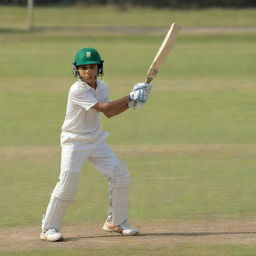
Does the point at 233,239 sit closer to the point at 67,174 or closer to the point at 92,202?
the point at 67,174

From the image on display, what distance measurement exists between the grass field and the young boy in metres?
0.21

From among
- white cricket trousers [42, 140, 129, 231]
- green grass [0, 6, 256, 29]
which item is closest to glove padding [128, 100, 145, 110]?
white cricket trousers [42, 140, 129, 231]

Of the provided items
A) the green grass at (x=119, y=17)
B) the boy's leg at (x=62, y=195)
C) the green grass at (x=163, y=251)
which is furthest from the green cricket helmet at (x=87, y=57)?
the green grass at (x=119, y=17)

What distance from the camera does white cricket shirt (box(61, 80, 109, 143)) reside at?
8.52 meters

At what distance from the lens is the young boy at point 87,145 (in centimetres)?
841

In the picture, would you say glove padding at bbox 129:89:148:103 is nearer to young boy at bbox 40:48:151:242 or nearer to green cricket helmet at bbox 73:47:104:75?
young boy at bbox 40:48:151:242

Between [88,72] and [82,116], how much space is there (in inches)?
16.8

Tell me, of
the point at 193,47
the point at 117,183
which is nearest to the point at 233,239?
the point at 117,183

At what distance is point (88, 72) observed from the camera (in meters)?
8.44

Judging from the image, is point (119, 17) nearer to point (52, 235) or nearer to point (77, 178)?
point (77, 178)

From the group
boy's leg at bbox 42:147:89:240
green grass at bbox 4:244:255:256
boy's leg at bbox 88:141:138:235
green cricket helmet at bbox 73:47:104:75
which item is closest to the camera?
green grass at bbox 4:244:255:256

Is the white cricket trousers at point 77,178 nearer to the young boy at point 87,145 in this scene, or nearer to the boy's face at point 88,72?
the young boy at point 87,145

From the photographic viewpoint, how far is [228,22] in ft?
156

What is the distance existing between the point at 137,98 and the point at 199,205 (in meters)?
2.19
